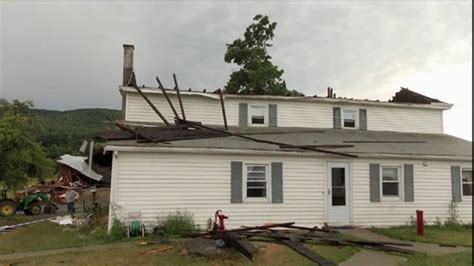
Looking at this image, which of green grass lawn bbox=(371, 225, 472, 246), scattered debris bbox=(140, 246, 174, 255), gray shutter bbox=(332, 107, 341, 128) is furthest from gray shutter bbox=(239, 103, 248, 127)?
scattered debris bbox=(140, 246, 174, 255)

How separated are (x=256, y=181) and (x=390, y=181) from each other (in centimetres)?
522

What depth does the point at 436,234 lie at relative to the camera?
1359 centimetres

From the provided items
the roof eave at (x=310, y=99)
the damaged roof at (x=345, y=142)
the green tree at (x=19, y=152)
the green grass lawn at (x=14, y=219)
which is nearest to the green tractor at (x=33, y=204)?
the green grass lawn at (x=14, y=219)

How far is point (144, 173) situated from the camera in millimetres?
13266

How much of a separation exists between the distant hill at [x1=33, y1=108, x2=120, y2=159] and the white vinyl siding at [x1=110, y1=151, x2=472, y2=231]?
3919 centimetres

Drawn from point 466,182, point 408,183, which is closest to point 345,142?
point 408,183

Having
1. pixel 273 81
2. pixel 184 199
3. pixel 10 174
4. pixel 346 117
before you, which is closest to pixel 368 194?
pixel 346 117

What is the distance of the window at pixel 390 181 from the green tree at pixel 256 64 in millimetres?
17799

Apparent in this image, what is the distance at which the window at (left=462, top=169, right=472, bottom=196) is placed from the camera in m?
16.4

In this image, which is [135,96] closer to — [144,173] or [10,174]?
[144,173]

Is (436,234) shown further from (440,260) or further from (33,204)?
(33,204)

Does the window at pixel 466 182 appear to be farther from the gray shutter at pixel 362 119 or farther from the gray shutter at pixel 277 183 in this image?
the gray shutter at pixel 277 183

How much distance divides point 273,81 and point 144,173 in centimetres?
2187

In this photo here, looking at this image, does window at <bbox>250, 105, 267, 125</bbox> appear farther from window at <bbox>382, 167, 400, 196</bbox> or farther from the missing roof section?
the missing roof section
